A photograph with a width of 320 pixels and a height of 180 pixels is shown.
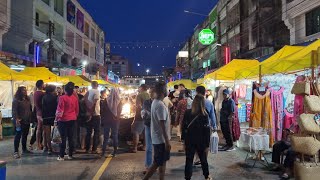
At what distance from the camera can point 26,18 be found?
32156 mm

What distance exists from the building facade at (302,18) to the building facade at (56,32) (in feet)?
69.6

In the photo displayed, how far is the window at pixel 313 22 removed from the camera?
19625 millimetres

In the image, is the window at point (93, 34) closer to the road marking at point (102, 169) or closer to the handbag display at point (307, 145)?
the road marking at point (102, 169)

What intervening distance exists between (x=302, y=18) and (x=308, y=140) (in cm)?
1676

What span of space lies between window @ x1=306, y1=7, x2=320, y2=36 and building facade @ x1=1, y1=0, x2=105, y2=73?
2213 cm

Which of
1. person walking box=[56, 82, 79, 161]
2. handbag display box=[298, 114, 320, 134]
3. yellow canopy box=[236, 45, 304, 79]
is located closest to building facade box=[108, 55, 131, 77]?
yellow canopy box=[236, 45, 304, 79]

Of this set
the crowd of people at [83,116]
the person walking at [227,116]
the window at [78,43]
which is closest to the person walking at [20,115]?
the crowd of people at [83,116]

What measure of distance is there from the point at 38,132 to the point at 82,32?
47493 mm

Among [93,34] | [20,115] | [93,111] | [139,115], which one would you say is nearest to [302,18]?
[139,115]

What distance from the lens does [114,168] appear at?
858 cm

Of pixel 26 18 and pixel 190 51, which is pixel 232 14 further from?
pixel 190 51

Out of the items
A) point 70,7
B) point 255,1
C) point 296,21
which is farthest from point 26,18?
point 296,21

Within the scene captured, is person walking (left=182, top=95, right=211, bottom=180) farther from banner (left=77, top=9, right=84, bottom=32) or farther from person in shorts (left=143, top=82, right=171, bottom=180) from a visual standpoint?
banner (left=77, top=9, right=84, bottom=32)

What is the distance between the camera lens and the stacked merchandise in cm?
677
